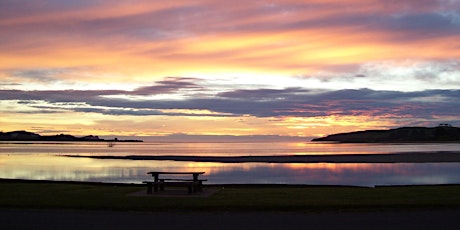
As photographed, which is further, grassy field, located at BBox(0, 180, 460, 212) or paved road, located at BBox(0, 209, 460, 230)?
grassy field, located at BBox(0, 180, 460, 212)

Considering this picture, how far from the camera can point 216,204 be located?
49.1ft

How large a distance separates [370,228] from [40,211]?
329 inches

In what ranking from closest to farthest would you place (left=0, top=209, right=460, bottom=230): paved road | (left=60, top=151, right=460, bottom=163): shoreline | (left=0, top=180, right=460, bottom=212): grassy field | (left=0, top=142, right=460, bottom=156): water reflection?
(left=0, top=209, right=460, bottom=230): paved road → (left=0, top=180, right=460, bottom=212): grassy field → (left=60, top=151, right=460, bottom=163): shoreline → (left=0, top=142, right=460, bottom=156): water reflection

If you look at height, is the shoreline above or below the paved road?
below

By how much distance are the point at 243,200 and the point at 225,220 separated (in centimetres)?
338

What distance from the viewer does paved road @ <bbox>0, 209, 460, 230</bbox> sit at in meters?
11.6

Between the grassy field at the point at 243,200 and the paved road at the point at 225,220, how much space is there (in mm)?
877

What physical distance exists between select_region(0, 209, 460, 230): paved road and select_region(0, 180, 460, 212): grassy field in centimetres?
88

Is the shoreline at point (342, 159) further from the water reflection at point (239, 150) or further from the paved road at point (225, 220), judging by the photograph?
the paved road at point (225, 220)

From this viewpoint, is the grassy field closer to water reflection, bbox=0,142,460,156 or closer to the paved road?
the paved road

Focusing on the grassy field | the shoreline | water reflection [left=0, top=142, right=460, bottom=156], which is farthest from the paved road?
water reflection [left=0, top=142, right=460, bottom=156]

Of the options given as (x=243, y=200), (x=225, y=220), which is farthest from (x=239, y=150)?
(x=225, y=220)

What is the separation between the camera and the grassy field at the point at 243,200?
1442cm

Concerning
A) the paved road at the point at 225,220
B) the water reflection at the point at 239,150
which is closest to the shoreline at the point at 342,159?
the water reflection at the point at 239,150
